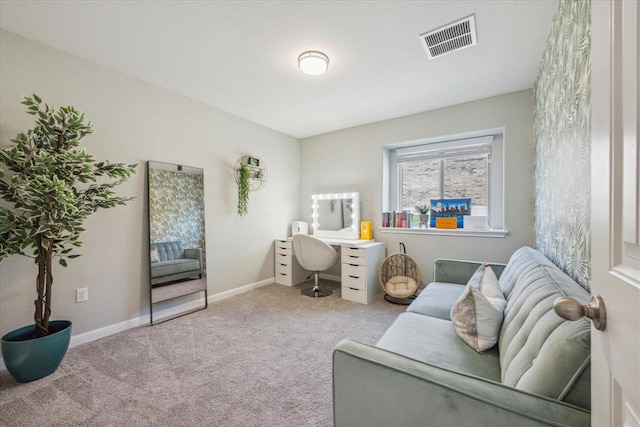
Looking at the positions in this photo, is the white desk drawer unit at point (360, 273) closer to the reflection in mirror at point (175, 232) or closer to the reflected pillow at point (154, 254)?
the reflection in mirror at point (175, 232)

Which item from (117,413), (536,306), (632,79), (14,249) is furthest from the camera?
(14,249)

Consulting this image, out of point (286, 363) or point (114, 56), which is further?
point (114, 56)

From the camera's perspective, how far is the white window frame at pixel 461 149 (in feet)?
10.2

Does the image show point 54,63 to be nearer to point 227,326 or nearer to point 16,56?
point 16,56

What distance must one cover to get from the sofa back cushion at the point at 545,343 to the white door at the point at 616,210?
159mm

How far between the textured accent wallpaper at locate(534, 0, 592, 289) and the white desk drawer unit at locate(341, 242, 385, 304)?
5.41 ft

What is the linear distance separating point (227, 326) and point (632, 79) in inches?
111

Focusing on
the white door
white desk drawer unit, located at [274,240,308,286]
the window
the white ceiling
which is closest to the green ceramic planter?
the white ceiling

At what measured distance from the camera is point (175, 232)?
9.14 ft

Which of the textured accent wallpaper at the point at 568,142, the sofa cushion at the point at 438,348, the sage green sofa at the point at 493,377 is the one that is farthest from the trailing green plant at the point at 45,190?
the textured accent wallpaper at the point at 568,142

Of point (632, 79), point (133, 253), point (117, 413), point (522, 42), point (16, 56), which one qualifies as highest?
point (522, 42)

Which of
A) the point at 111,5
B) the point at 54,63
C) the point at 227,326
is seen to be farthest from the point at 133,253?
the point at 111,5

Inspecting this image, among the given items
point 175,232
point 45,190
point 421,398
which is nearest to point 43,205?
point 45,190

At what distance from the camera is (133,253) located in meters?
2.50
